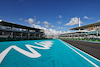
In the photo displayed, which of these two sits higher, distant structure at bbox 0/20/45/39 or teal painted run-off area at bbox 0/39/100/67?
distant structure at bbox 0/20/45/39

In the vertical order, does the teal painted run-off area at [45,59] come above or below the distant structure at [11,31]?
below

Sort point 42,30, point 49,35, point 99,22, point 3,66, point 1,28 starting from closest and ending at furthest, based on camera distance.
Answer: point 3,66
point 1,28
point 99,22
point 42,30
point 49,35

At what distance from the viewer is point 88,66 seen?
294 centimetres

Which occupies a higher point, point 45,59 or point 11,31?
point 11,31

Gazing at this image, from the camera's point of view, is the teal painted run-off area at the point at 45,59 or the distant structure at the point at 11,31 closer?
the teal painted run-off area at the point at 45,59

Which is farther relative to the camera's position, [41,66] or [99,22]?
[99,22]

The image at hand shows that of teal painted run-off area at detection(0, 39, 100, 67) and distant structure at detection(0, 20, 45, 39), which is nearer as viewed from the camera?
teal painted run-off area at detection(0, 39, 100, 67)

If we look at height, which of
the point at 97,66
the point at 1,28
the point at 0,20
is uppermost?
the point at 0,20

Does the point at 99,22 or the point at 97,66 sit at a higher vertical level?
the point at 99,22

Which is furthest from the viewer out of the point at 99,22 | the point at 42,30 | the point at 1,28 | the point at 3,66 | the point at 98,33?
the point at 42,30

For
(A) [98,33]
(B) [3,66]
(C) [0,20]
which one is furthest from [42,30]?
(B) [3,66]

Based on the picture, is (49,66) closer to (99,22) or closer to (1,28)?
(1,28)

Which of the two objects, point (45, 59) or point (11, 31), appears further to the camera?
point (11, 31)

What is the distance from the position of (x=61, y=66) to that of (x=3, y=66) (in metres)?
2.45
